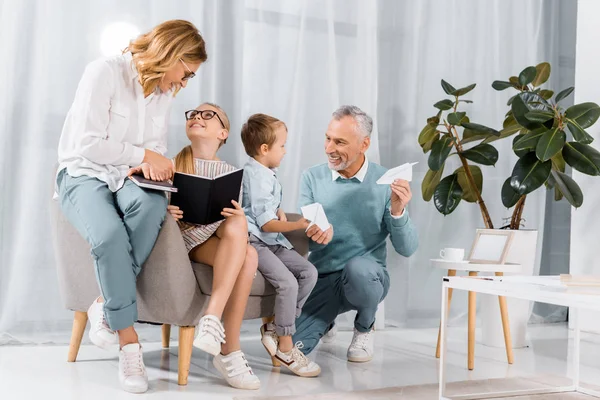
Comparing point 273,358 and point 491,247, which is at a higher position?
point 491,247

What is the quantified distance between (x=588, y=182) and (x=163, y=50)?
2.54 meters

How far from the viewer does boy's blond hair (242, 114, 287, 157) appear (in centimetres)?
257

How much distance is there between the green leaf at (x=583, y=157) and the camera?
3.01 meters

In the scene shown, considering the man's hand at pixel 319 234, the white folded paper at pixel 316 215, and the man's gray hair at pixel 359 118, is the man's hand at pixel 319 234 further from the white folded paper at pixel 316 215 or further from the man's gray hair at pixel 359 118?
the man's gray hair at pixel 359 118

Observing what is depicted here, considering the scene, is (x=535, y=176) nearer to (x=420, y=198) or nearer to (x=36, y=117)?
(x=420, y=198)

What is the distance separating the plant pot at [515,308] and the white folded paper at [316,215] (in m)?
1.05

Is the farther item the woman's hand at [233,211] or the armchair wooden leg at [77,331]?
the armchair wooden leg at [77,331]

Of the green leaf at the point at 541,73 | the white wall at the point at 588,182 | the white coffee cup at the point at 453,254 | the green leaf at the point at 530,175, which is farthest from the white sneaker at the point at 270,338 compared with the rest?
the white wall at the point at 588,182

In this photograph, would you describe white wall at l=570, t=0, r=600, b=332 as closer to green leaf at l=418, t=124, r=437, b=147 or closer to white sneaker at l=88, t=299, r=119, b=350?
A: green leaf at l=418, t=124, r=437, b=147

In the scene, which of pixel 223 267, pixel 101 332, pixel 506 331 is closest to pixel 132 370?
pixel 101 332

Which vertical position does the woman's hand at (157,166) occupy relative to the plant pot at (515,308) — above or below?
above

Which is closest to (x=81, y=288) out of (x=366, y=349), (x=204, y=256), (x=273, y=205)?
(x=204, y=256)

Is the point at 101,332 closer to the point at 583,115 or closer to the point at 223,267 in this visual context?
the point at 223,267

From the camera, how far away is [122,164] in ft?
7.43
